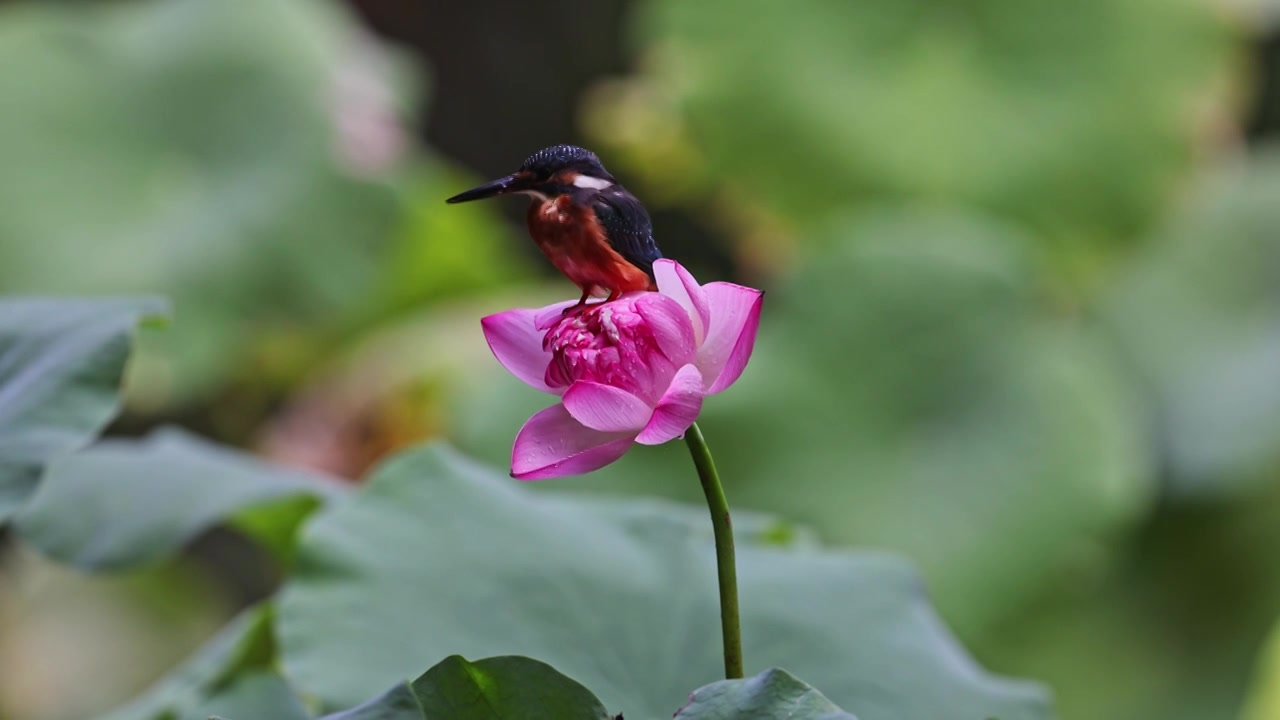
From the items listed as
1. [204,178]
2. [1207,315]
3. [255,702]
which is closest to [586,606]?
[255,702]

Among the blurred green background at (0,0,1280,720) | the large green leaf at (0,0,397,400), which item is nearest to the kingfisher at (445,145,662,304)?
the blurred green background at (0,0,1280,720)

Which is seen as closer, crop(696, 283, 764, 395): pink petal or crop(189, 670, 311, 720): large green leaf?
crop(696, 283, 764, 395): pink petal

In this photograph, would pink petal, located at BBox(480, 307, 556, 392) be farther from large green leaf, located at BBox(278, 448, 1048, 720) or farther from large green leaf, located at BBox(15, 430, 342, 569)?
large green leaf, located at BBox(15, 430, 342, 569)

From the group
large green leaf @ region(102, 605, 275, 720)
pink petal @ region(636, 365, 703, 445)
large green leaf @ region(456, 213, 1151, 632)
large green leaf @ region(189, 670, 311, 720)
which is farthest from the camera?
large green leaf @ region(456, 213, 1151, 632)

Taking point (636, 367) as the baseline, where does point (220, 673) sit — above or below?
below

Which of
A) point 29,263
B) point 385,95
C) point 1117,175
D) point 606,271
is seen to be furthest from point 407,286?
point 606,271

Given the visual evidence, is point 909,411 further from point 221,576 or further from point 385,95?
point 221,576

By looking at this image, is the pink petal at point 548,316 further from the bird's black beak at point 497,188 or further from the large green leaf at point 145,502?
the large green leaf at point 145,502

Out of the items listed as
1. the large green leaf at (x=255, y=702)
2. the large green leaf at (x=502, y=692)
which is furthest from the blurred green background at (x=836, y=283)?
the large green leaf at (x=502, y=692)

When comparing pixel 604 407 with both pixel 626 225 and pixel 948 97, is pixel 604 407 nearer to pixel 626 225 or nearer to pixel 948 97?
pixel 626 225
